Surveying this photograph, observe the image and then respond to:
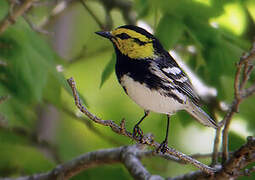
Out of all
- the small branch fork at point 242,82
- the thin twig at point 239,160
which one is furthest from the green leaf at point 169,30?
the thin twig at point 239,160

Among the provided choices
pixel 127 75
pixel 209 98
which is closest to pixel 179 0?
pixel 127 75

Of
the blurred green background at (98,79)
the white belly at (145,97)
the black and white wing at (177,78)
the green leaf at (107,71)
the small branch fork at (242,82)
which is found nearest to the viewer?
the small branch fork at (242,82)

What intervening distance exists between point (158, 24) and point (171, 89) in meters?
0.44

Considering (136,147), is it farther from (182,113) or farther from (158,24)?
(158,24)

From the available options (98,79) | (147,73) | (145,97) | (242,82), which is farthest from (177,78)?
(98,79)

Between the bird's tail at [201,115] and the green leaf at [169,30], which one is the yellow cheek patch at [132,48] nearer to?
the green leaf at [169,30]

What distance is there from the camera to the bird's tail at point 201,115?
110 inches

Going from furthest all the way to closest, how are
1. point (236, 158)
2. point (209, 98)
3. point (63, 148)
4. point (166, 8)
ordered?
point (63, 148)
point (209, 98)
point (166, 8)
point (236, 158)

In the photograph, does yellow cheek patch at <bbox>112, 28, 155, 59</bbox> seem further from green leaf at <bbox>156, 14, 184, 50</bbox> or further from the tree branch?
the tree branch

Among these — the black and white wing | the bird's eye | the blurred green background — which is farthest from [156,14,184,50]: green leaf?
the bird's eye

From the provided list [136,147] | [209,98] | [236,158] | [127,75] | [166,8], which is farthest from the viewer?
[209,98]

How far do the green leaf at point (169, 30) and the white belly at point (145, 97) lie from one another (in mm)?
350

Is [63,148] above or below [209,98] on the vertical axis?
below

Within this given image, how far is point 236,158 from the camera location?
209 cm
